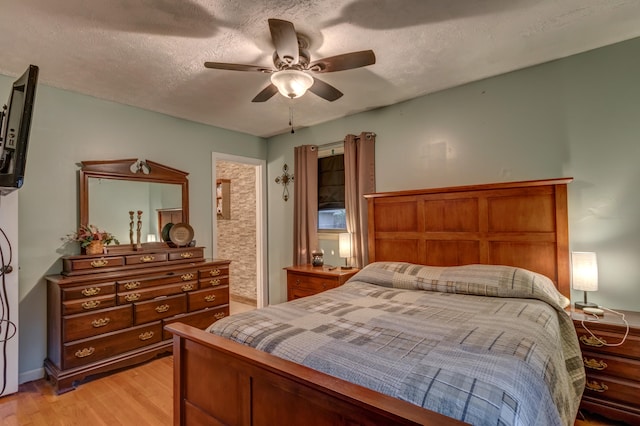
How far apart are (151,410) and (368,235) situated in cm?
249

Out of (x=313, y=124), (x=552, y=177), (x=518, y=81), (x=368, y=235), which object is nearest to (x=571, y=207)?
(x=552, y=177)

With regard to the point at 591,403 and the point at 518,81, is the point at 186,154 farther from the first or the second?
the point at 591,403

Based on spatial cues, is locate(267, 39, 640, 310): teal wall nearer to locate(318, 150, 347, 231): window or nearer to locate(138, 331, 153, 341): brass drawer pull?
locate(318, 150, 347, 231): window

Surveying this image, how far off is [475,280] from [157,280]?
294 centimetres

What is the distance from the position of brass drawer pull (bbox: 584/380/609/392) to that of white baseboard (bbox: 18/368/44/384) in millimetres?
4379

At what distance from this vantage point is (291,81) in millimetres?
2158

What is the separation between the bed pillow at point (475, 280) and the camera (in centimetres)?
224

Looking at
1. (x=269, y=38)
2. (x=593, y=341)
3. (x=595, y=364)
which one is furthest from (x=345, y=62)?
(x=595, y=364)

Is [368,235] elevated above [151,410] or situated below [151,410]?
above

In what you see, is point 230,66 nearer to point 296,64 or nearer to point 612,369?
point 296,64

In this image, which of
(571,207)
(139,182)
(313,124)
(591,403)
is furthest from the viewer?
(313,124)

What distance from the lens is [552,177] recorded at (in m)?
2.65

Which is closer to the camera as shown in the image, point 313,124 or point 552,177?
point 552,177

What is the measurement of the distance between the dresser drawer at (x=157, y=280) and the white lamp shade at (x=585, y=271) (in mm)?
3491
